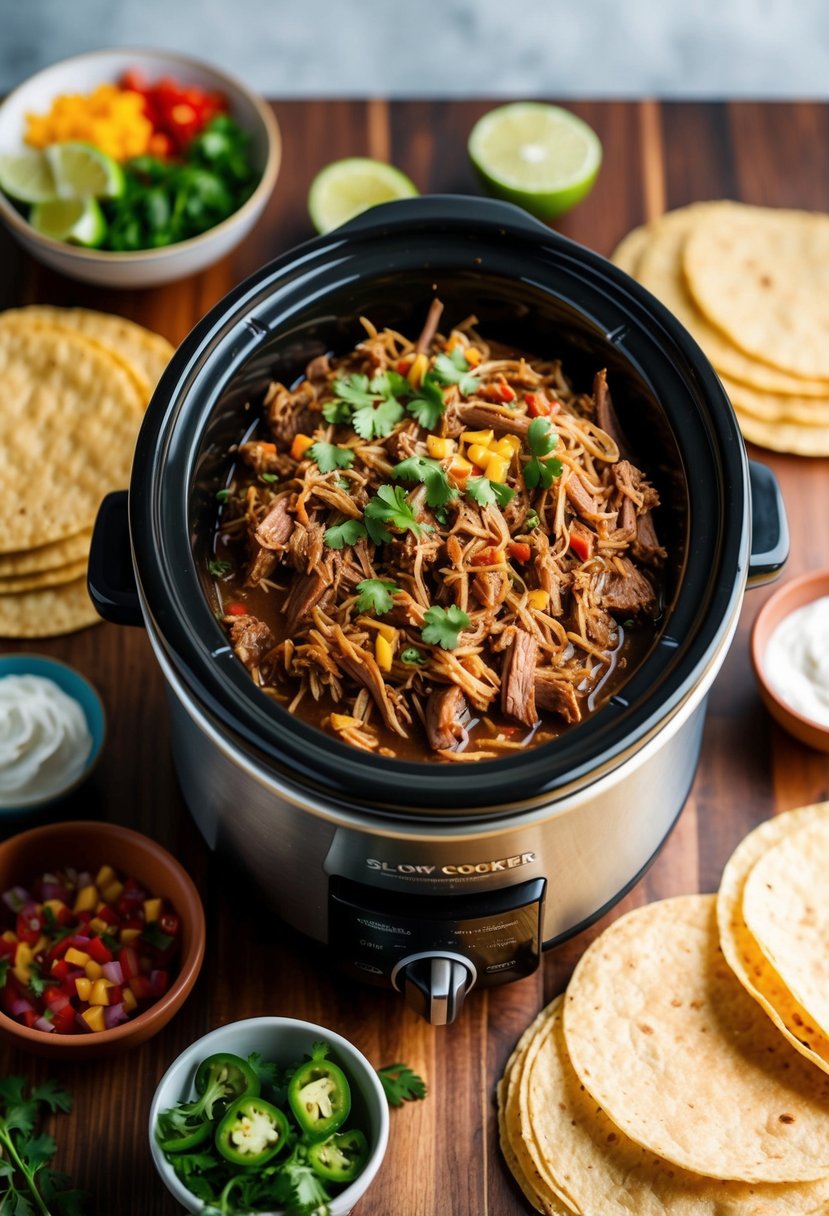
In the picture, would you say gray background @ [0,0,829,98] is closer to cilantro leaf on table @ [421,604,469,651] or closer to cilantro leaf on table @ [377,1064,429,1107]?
cilantro leaf on table @ [421,604,469,651]

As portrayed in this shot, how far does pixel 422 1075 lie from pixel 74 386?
7.08 feet

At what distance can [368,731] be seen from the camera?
3082 millimetres

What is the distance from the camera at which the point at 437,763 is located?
2904 mm

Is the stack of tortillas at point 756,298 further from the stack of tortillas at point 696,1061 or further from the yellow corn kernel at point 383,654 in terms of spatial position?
the yellow corn kernel at point 383,654

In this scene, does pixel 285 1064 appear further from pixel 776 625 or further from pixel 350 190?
pixel 350 190

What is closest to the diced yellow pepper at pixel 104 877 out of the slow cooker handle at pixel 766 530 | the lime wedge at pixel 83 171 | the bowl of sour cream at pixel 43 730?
the bowl of sour cream at pixel 43 730

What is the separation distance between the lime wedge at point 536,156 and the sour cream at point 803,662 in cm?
150

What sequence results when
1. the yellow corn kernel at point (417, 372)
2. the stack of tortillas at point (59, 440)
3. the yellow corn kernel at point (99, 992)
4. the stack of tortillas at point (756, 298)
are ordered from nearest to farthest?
the yellow corn kernel at point (99, 992) → the yellow corn kernel at point (417, 372) → the stack of tortillas at point (59, 440) → the stack of tortillas at point (756, 298)

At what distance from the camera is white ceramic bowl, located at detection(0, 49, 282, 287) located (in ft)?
14.2

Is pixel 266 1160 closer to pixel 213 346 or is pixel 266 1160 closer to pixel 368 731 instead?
pixel 368 731

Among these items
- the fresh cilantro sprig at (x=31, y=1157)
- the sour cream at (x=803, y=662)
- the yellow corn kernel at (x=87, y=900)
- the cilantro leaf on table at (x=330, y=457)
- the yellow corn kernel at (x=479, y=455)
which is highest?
the yellow corn kernel at (x=479, y=455)

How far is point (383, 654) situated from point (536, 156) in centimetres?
211

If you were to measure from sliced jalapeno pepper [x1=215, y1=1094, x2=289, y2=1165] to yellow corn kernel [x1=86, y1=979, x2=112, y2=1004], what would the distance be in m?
0.46

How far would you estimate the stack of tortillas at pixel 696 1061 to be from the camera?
129 inches
